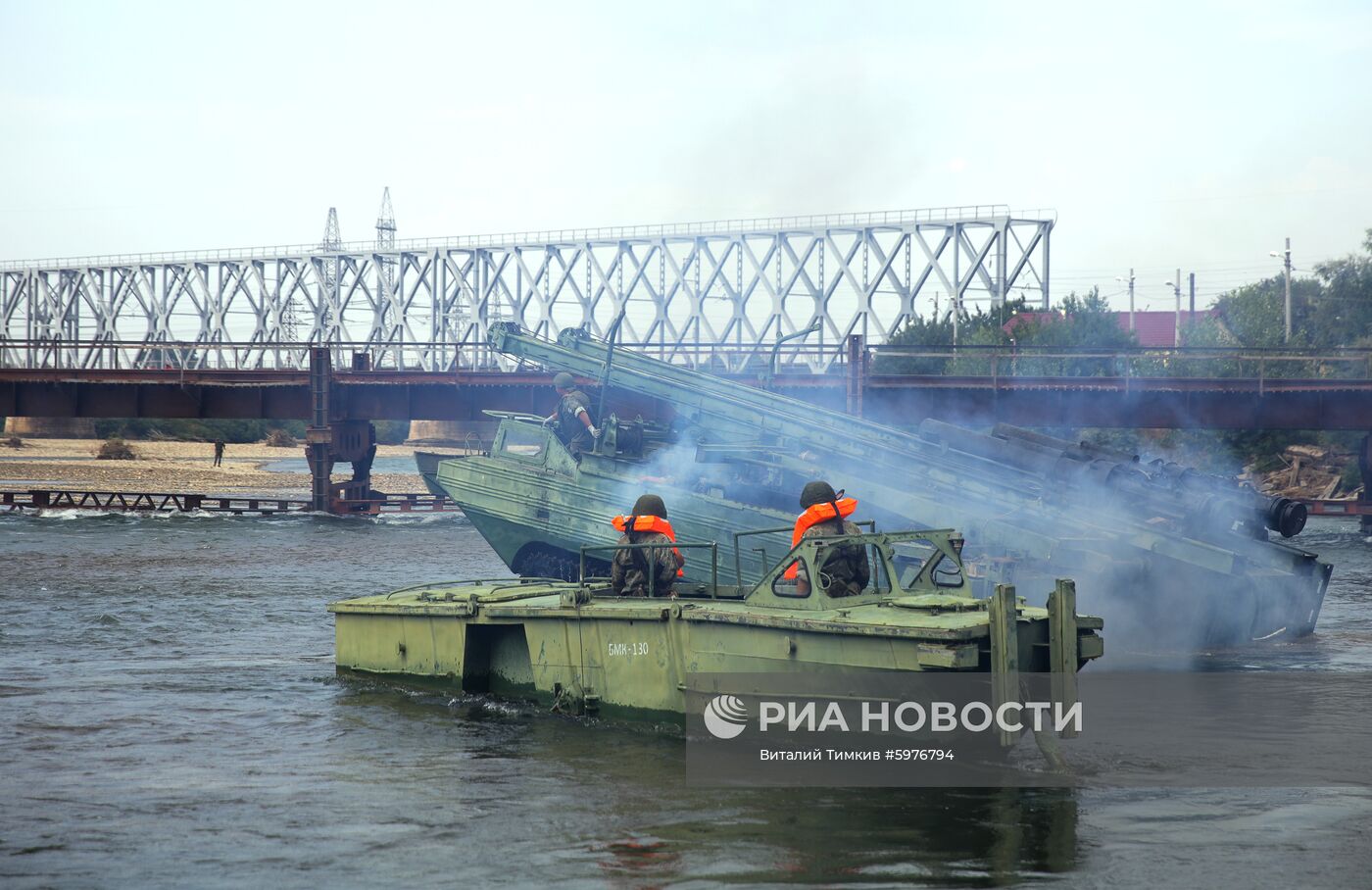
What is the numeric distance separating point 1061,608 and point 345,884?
529 cm

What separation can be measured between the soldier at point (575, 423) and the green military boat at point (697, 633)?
5.65 m

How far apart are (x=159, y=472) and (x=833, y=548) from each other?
6069 centimetres

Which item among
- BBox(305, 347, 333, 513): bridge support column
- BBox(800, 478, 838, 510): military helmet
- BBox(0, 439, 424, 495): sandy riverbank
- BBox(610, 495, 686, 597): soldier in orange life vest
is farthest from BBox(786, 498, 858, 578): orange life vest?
BBox(0, 439, 424, 495): sandy riverbank

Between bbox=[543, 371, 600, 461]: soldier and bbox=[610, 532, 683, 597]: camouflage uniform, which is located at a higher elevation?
bbox=[543, 371, 600, 461]: soldier

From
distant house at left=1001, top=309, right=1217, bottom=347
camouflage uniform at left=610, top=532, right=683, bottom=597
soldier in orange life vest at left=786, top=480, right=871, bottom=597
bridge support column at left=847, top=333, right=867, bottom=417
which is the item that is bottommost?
camouflage uniform at left=610, top=532, right=683, bottom=597

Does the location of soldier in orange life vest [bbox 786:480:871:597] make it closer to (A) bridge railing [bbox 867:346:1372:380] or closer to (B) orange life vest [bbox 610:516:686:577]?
(B) orange life vest [bbox 610:516:686:577]

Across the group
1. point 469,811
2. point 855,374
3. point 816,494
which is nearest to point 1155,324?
point 855,374

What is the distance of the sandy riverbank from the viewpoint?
205 ft

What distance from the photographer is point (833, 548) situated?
1262cm

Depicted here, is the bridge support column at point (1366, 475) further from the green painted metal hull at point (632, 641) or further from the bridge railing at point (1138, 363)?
the green painted metal hull at point (632, 641)

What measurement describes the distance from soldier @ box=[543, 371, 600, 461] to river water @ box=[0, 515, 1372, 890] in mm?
5426

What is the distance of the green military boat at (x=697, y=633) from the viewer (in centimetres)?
1119

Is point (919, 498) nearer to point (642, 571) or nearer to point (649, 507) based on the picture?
point (649, 507)

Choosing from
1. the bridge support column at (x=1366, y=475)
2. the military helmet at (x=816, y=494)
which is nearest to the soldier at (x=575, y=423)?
the military helmet at (x=816, y=494)
